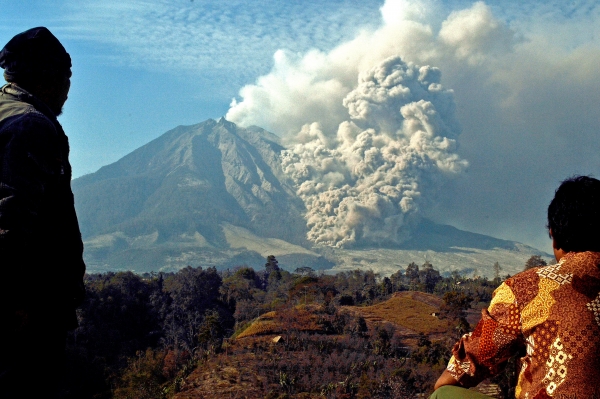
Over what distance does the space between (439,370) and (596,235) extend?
41.3 ft

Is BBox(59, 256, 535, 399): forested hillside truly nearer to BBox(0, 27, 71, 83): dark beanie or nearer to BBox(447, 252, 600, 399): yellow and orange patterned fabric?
BBox(447, 252, 600, 399): yellow and orange patterned fabric

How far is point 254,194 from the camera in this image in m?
198

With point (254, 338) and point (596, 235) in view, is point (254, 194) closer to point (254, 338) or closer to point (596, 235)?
point (254, 338)

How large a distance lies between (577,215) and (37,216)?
6.52 ft

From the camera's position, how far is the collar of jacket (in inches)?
94.3

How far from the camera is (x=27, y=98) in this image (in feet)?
7.91

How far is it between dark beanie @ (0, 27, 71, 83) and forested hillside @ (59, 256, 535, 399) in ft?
19.3

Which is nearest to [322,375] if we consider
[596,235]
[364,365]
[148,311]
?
[364,365]

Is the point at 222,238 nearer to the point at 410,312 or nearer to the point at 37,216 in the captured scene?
the point at 410,312

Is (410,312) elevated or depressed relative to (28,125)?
depressed

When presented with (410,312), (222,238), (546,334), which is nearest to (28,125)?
(546,334)

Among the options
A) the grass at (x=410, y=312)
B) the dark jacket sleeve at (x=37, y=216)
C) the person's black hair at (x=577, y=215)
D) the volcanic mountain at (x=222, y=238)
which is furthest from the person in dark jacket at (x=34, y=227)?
the volcanic mountain at (x=222, y=238)

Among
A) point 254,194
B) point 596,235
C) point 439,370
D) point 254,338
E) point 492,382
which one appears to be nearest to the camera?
point 596,235

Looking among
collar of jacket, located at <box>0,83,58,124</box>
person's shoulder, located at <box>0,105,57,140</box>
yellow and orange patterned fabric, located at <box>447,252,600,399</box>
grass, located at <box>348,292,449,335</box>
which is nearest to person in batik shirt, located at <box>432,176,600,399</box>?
yellow and orange patterned fabric, located at <box>447,252,600,399</box>
